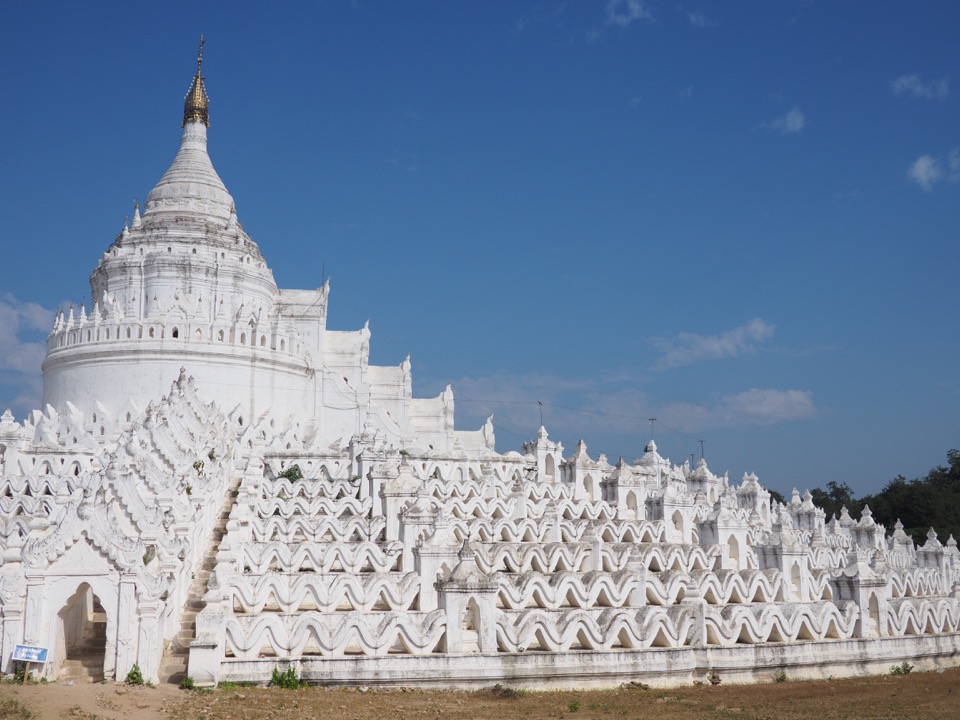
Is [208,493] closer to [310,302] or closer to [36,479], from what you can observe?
[36,479]

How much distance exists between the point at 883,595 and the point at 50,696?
1718 cm

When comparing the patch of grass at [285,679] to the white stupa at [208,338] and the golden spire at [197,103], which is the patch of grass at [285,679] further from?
the golden spire at [197,103]

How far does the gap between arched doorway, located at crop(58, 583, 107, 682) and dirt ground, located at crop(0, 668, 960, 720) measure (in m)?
0.79

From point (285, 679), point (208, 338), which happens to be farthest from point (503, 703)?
point (208, 338)

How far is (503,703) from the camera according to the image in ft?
48.8

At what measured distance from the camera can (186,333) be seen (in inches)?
1939

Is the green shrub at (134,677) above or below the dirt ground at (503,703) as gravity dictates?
above

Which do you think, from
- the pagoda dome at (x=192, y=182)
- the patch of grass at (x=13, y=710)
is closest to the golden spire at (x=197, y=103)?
the pagoda dome at (x=192, y=182)

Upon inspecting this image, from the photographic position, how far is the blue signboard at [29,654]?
13.4 metres

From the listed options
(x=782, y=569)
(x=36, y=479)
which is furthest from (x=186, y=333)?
(x=782, y=569)

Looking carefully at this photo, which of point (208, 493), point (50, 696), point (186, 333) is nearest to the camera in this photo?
point (50, 696)

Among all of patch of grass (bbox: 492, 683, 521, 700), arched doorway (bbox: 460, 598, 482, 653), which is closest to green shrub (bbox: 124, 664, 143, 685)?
arched doorway (bbox: 460, 598, 482, 653)

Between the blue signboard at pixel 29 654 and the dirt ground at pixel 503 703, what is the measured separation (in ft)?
1.32

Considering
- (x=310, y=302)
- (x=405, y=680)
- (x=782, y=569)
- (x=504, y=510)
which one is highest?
(x=310, y=302)
